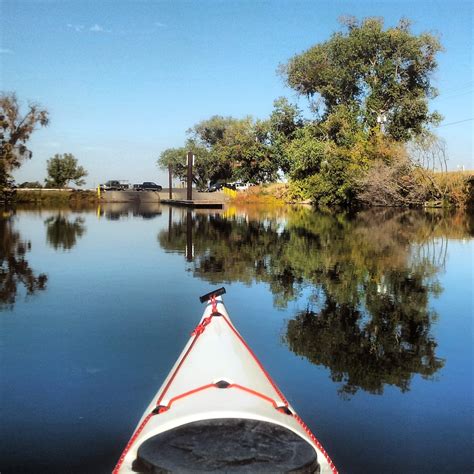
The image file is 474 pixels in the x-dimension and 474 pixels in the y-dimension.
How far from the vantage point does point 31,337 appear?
27.6ft

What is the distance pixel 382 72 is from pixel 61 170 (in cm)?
4639

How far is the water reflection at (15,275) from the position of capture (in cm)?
1152

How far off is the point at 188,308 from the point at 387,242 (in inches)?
508

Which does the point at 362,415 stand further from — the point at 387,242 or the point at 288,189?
the point at 288,189

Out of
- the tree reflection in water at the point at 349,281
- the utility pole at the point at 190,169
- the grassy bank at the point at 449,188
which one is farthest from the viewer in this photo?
the utility pole at the point at 190,169

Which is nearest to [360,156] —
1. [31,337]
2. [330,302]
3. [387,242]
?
[387,242]

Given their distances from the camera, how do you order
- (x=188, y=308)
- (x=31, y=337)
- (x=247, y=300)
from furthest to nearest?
(x=247, y=300)
(x=188, y=308)
(x=31, y=337)

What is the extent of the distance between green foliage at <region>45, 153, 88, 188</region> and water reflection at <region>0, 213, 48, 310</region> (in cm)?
6357

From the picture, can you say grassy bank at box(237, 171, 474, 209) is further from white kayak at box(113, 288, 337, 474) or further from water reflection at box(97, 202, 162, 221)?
white kayak at box(113, 288, 337, 474)

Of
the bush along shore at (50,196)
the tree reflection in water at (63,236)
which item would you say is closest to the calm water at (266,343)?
the tree reflection in water at (63,236)

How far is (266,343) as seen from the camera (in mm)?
8281

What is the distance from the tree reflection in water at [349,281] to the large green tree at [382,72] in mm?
30289

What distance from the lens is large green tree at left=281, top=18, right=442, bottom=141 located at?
181ft

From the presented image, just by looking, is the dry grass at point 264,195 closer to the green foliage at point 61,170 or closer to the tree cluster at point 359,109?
the tree cluster at point 359,109
